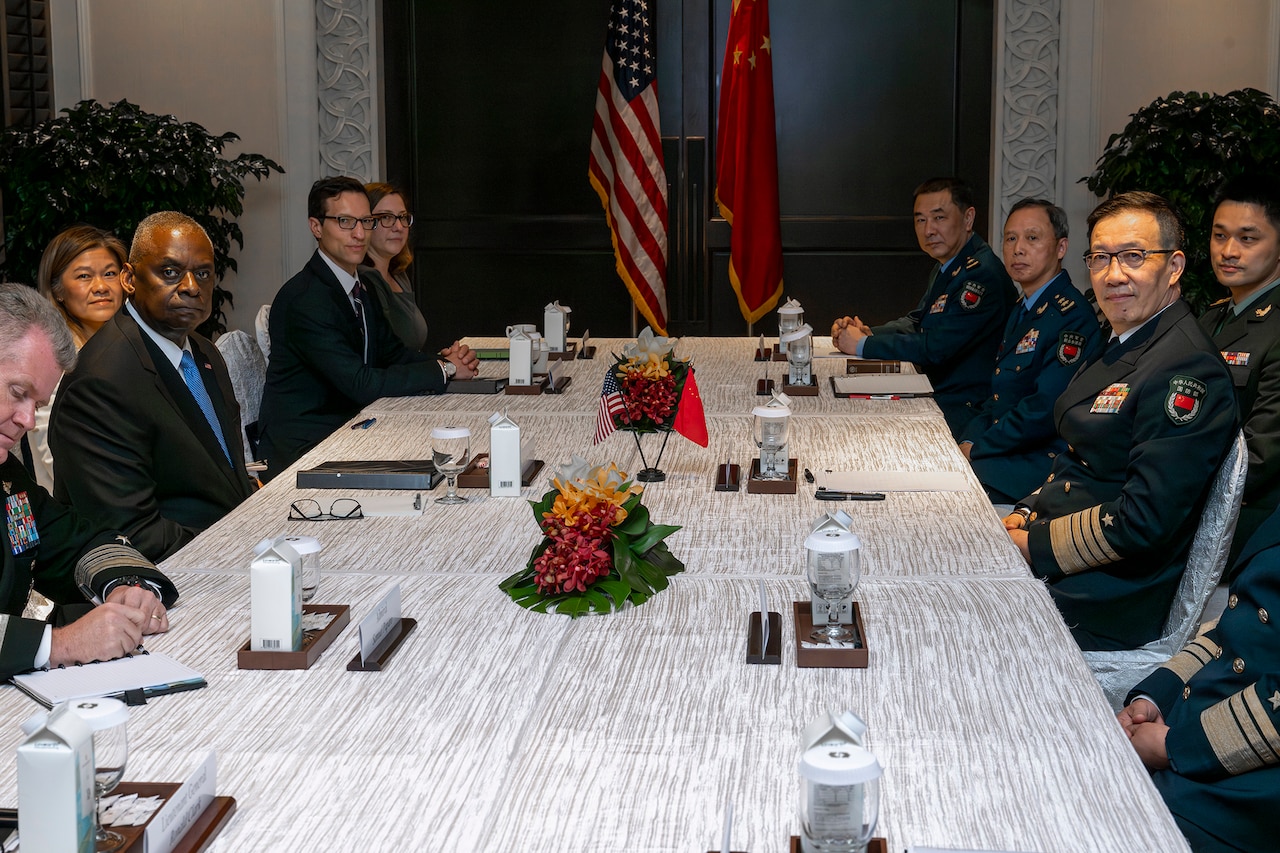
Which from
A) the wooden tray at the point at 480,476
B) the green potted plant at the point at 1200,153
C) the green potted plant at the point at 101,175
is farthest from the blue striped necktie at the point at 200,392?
the green potted plant at the point at 1200,153

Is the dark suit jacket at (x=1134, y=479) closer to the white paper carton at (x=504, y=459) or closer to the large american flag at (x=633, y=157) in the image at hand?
the white paper carton at (x=504, y=459)

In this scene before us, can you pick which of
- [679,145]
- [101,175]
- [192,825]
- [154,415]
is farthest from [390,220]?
[192,825]

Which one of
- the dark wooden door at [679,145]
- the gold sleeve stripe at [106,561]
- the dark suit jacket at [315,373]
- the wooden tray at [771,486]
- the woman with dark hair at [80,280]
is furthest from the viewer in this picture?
the dark wooden door at [679,145]

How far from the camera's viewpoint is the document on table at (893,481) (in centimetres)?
299

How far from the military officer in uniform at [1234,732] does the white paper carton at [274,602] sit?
134 cm

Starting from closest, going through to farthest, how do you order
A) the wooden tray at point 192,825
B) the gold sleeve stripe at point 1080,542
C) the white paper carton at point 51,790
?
1. the white paper carton at point 51,790
2. the wooden tray at point 192,825
3. the gold sleeve stripe at point 1080,542

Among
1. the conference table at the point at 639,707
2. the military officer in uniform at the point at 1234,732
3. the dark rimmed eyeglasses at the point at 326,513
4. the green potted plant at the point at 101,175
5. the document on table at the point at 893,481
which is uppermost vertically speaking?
the green potted plant at the point at 101,175

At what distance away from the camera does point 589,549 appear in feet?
7.07

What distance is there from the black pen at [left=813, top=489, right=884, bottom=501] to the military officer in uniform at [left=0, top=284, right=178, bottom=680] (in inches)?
54.0

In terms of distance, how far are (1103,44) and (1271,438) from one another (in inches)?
157

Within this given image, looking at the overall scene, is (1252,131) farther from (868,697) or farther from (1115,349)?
(868,697)

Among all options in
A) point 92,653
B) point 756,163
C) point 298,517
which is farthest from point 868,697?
point 756,163

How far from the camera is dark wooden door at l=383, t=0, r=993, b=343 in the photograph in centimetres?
730

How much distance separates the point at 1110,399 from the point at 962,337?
1.97 m
